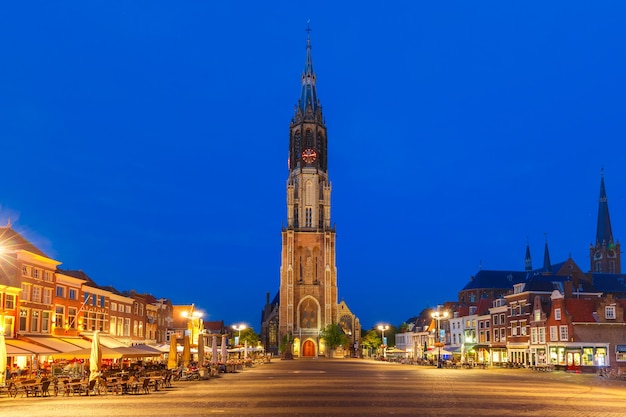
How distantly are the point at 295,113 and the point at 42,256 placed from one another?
9927 cm

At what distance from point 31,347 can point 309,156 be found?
102 metres

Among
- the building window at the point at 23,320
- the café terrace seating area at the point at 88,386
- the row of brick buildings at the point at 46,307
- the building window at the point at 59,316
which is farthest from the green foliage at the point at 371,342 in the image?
the café terrace seating area at the point at 88,386

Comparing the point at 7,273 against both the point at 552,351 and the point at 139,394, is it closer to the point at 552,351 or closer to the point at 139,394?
the point at 139,394

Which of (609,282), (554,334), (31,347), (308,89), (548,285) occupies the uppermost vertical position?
(308,89)

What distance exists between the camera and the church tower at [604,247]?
157m

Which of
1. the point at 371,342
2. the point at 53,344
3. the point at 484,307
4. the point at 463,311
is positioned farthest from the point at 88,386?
the point at 371,342

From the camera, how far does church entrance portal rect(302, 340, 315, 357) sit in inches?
5212

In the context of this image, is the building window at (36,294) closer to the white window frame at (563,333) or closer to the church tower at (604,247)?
the white window frame at (563,333)

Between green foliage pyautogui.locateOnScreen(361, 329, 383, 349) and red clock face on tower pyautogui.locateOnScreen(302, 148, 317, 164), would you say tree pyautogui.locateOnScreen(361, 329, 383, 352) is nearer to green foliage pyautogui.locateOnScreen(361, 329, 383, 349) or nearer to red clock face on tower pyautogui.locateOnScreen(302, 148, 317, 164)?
green foliage pyautogui.locateOnScreen(361, 329, 383, 349)

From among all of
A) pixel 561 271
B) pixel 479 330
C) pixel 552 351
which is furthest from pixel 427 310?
pixel 552 351

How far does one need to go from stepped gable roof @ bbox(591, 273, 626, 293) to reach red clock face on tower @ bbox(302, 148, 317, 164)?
59.3 metres

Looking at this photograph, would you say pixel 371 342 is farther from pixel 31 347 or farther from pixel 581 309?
pixel 31 347

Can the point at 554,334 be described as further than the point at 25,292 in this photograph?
Yes

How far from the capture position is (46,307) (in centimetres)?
5406
